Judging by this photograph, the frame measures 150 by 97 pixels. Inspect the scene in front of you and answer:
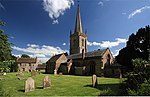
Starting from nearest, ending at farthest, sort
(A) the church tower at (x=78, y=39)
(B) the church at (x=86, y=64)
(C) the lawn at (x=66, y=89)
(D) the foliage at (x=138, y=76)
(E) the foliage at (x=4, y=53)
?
(E) the foliage at (x=4, y=53) < (D) the foliage at (x=138, y=76) < (C) the lawn at (x=66, y=89) < (B) the church at (x=86, y=64) < (A) the church tower at (x=78, y=39)

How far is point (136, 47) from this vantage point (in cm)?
3656

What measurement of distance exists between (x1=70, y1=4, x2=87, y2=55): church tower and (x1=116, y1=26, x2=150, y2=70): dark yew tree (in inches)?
1246

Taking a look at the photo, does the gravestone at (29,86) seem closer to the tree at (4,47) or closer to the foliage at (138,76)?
the tree at (4,47)

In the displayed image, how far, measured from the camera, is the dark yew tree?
114ft

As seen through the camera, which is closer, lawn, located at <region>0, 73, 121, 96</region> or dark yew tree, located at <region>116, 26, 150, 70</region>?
lawn, located at <region>0, 73, 121, 96</region>

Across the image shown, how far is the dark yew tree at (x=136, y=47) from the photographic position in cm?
3477

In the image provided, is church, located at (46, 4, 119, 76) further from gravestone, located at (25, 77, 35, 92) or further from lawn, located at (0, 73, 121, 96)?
gravestone, located at (25, 77, 35, 92)

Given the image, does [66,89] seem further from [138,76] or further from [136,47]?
[136,47]

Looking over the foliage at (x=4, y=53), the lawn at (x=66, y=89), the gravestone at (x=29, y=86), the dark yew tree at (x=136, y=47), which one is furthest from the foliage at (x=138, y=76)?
the dark yew tree at (x=136, y=47)

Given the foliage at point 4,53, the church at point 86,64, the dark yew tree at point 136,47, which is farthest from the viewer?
the church at point 86,64

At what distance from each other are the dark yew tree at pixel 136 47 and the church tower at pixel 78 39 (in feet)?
104

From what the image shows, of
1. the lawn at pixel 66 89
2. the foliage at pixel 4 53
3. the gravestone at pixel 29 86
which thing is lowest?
the lawn at pixel 66 89

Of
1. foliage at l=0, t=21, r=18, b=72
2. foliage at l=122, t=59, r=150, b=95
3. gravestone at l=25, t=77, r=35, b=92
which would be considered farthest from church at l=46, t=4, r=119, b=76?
foliage at l=0, t=21, r=18, b=72

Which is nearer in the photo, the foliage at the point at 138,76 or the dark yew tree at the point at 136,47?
the foliage at the point at 138,76
